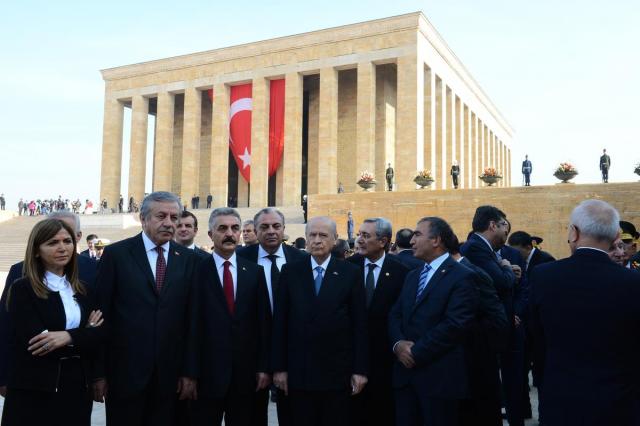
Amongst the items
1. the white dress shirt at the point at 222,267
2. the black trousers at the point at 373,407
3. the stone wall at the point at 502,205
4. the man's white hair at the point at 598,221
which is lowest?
the black trousers at the point at 373,407

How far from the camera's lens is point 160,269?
12.3 ft

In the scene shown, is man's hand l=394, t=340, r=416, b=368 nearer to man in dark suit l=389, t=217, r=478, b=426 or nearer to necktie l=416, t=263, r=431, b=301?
man in dark suit l=389, t=217, r=478, b=426

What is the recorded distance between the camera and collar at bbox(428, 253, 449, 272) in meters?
3.95

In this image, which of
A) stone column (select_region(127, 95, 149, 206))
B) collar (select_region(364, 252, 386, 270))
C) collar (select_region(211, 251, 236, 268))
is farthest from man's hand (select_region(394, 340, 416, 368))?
stone column (select_region(127, 95, 149, 206))

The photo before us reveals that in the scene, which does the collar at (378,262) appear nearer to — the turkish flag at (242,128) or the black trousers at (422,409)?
the black trousers at (422,409)

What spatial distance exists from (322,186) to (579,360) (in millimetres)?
27738

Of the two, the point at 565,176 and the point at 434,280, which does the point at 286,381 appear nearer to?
the point at 434,280

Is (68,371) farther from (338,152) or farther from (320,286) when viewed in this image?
(338,152)

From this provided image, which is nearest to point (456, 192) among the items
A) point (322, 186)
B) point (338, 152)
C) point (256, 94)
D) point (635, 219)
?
point (635, 219)

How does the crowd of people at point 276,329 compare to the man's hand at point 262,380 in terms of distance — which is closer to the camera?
Result: the crowd of people at point 276,329

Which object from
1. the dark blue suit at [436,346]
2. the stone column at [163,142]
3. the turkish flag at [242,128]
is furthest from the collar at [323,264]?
the stone column at [163,142]

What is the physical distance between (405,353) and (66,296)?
2104mm

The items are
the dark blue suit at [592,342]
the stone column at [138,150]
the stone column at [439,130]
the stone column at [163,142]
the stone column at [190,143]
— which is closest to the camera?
the dark blue suit at [592,342]

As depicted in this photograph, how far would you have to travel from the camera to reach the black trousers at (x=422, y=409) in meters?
3.58
